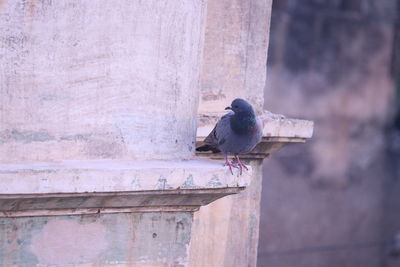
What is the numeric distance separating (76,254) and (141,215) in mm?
300

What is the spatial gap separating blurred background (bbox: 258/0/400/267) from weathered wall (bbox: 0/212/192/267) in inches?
244

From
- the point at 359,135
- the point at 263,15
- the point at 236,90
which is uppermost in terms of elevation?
the point at 263,15

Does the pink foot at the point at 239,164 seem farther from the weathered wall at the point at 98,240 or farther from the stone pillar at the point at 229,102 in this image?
the weathered wall at the point at 98,240

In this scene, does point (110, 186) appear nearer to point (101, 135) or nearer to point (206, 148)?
point (101, 135)

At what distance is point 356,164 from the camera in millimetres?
11211

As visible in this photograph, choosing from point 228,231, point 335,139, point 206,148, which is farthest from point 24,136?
point 335,139

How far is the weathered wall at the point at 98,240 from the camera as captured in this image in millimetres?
3035

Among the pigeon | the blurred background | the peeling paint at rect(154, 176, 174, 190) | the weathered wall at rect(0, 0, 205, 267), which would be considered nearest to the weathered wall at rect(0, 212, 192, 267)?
the weathered wall at rect(0, 0, 205, 267)

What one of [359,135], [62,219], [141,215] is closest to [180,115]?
[141,215]

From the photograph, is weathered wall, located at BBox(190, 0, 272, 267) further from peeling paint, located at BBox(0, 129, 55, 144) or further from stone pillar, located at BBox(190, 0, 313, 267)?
peeling paint, located at BBox(0, 129, 55, 144)

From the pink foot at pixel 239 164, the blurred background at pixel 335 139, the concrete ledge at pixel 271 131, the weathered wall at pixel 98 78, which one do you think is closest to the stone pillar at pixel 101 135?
the weathered wall at pixel 98 78

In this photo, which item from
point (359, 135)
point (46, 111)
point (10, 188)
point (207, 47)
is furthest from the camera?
point (359, 135)

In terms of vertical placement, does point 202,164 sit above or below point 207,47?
below

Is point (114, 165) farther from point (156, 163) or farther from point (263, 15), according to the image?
point (263, 15)
